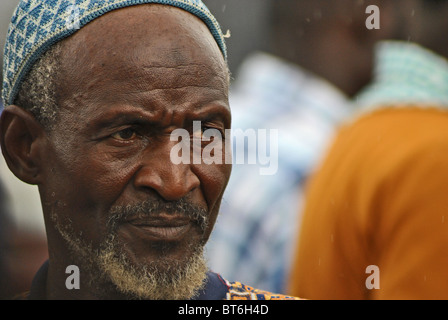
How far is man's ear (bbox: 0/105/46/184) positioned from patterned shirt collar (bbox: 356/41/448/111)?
1634 mm

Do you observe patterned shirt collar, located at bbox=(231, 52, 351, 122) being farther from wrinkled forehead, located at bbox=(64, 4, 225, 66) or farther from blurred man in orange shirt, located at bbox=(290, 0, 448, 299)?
wrinkled forehead, located at bbox=(64, 4, 225, 66)

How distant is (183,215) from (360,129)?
1354mm

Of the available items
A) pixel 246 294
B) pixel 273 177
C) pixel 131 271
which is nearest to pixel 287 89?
pixel 273 177

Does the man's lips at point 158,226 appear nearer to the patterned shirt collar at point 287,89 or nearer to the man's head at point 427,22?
the man's head at point 427,22

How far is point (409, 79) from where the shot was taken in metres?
3.15

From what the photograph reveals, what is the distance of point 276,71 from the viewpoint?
430cm

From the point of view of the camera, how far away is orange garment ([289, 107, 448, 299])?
2.70 meters

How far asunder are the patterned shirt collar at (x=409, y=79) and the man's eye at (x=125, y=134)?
59.6 inches

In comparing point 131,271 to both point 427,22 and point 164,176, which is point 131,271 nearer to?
point 164,176

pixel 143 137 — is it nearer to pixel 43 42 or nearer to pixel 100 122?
pixel 100 122

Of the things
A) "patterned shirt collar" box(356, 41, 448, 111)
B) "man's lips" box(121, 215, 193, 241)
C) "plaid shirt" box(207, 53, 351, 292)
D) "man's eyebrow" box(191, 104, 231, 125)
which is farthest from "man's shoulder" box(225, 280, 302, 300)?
"patterned shirt collar" box(356, 41, 448, 111)

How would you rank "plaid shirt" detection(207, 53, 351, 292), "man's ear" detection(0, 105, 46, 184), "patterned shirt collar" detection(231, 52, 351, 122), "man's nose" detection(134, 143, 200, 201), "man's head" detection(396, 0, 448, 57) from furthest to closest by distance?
"patterned shirt collar" detection(231, 52, 351, 122) < "man's head" detection(396, 0, 448, 57) < "plaid shirt" detection(207, 53, 351, 292) < "man's ear" detection(0, 105, 46, 184) < "man's nose" detection(134, 143, 200, 201)

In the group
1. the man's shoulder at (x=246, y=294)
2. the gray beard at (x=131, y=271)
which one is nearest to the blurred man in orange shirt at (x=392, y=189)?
the man's shoulder at (x=246, y=294)

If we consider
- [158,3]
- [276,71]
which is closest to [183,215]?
[158,3]
